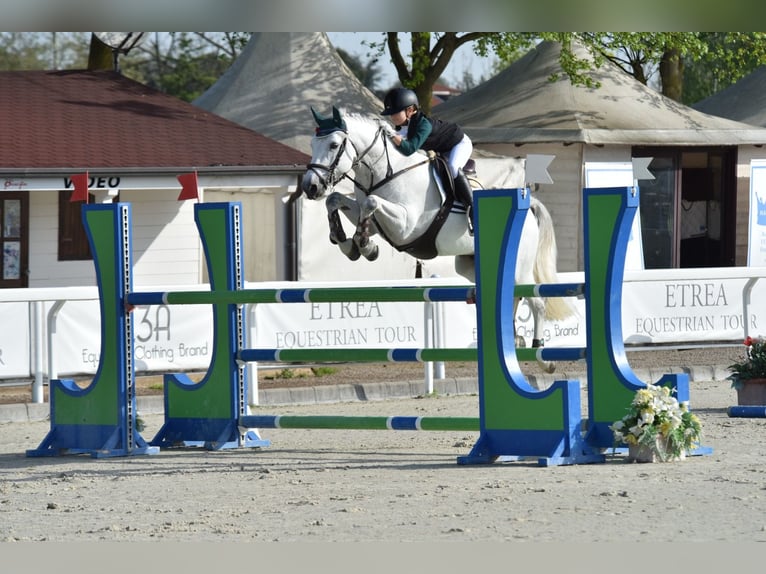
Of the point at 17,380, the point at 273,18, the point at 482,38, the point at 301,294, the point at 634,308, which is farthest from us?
the point at 482,38

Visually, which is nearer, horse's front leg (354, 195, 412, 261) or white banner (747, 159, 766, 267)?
horse's front leg (354, 195, 412, 261)

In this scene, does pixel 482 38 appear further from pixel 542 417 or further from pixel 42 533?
pixel 42 533

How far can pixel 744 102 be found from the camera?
991 inches

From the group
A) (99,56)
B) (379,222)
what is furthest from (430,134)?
(99,56)

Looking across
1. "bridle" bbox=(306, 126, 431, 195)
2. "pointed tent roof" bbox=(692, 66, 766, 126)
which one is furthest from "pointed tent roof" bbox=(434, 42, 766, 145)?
"bridle" bbox=(306, 126, 431, 195)

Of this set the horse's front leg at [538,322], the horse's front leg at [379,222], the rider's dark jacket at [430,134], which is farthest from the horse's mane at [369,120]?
the horse's front leg at [538,322]

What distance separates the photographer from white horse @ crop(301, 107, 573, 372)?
8.45m

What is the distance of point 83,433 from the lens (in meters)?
8.83

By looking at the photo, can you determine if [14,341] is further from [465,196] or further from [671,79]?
[671,79]

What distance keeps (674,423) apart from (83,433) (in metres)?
3.92

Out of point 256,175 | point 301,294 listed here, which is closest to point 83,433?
point 301,294

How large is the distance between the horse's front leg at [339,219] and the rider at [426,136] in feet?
2.00

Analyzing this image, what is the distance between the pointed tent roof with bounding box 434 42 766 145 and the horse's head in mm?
11724

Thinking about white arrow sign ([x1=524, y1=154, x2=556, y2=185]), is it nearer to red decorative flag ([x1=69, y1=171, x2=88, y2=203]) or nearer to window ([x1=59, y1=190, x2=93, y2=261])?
red decorative flag ([x1=69, y1=171, x2=88, y2=203])
